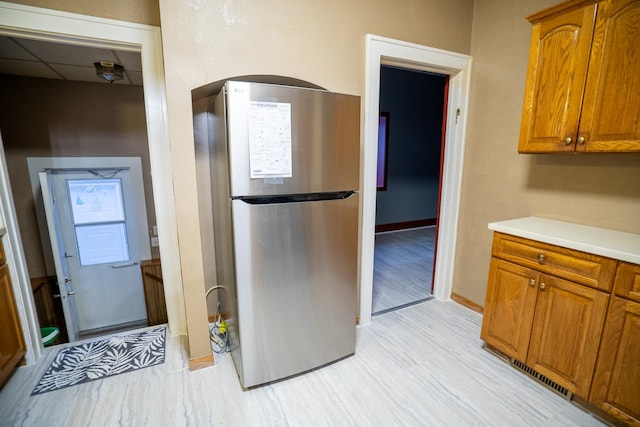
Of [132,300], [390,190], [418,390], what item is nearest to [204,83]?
[418,390]

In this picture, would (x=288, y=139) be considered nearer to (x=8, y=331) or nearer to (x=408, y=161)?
(x=8, y=331)

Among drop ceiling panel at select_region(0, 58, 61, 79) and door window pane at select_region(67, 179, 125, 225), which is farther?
door window pane at select_region(67, 179, 125, 225)

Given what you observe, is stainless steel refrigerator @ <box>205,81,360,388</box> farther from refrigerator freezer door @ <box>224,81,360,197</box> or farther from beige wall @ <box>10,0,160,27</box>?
beige wall @ <box>10,0,160,27</box>

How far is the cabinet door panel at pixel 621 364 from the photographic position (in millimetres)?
1243

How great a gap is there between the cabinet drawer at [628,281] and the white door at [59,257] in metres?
3.86

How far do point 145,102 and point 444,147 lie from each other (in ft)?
7.47

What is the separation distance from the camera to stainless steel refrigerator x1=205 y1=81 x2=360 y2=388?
4.48 ft

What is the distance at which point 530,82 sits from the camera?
5.49 ft

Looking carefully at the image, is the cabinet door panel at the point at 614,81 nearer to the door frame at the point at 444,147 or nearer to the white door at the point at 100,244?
the door frame at the point at 444,147

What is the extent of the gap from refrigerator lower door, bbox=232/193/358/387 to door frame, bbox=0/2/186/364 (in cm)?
78

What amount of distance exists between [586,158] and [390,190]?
134 inches

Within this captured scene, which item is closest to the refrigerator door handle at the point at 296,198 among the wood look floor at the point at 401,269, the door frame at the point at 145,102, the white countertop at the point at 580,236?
the door frame at the point at 145,102

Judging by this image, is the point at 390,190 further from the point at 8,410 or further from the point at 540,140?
the point at 8,410

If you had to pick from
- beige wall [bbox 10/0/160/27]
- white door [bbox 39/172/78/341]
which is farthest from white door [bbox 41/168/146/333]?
beige wall [bbox 10/0/160/27]
